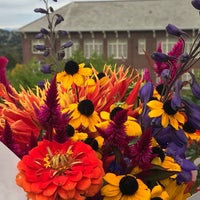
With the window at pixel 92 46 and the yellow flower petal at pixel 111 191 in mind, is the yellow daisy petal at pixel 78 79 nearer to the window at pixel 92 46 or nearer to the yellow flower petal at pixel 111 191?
the yellow flower petal at pixel 111 191

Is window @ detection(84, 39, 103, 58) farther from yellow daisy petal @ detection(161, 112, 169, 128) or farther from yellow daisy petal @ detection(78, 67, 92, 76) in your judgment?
yellow daisy petal @ detection(161, 112, 169, 128)

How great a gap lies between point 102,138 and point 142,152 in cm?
9

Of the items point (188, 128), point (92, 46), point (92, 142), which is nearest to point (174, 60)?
point (188, 128)

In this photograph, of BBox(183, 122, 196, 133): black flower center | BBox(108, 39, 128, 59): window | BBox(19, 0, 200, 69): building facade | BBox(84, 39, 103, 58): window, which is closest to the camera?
BBox(183, 122, 196, 133): black flower center

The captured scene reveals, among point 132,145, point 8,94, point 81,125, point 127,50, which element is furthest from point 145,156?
point 127,50

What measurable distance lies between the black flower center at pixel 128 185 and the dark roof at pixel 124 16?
30.5 meters

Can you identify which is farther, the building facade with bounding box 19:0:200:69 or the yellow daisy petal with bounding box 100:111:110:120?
the building facade with bounding box 19:0:200:69

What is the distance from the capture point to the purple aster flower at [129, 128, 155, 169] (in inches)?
31.9

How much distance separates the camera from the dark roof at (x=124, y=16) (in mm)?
32094

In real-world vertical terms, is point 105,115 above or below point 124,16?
above

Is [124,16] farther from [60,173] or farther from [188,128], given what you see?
[60,173]

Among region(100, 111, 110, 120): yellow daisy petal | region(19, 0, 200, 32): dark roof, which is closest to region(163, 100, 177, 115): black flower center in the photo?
region(100, 111, 110, 120): yellow daisy petal

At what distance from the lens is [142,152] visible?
0.83 meters

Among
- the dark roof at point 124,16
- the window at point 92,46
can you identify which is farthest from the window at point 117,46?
the dark roof at point 124,16
